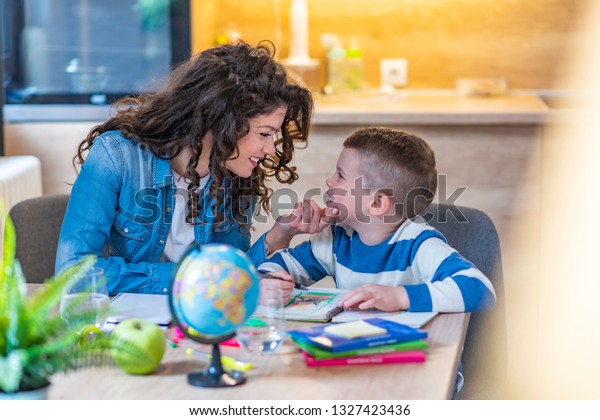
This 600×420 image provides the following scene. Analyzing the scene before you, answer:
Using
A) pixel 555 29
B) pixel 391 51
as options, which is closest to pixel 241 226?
pixel 391 51

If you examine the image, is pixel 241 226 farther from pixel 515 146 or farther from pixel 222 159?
pixel 515 146

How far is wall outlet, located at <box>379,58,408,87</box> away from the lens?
10.4ft

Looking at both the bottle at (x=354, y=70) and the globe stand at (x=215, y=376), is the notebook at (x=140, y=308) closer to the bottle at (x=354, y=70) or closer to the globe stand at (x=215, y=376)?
the globe stand at (x=215, y=376)

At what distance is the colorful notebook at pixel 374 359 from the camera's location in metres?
1.15

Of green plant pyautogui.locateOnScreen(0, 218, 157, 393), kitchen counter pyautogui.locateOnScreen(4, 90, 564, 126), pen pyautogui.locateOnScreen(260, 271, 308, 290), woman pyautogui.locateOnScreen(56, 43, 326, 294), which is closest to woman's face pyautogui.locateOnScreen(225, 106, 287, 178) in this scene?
woman pyautogui.locateOnScreen(56, 43, 326, 294)

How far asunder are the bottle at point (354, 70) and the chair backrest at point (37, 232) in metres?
1.44

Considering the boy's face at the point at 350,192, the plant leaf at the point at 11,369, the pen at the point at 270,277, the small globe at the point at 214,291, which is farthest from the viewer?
the boy's face at the point at 350,192

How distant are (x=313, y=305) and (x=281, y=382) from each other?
338 mm

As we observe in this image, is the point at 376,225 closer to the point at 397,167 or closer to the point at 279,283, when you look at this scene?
the point at 397,167

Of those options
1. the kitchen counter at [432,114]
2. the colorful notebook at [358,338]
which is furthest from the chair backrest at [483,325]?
the kitchen counter at [432,114]

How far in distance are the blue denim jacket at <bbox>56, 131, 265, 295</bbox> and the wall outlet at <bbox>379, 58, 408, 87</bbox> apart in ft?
5.16

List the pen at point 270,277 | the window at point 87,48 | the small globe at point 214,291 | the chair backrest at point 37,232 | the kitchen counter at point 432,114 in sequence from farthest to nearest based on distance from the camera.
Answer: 1. the window at point 87,48
2. the kitchen counter at point 432,114
3. the chair backrest at point 37,232
4. the pen at point 270,277
5. the small globe at point 214,291

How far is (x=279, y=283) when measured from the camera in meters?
1.46

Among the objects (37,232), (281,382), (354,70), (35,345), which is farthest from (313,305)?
(354,70)
